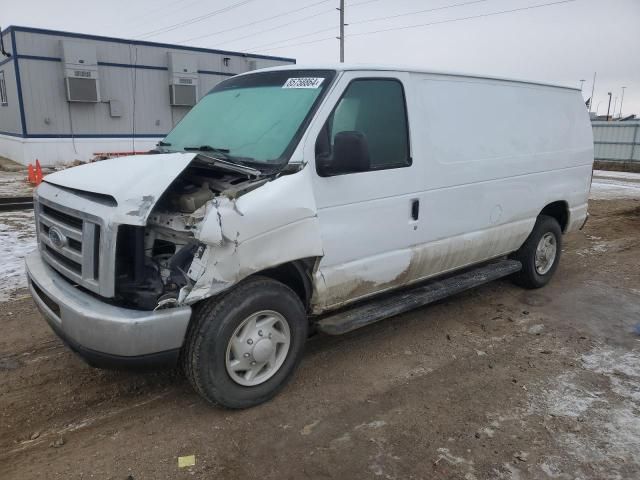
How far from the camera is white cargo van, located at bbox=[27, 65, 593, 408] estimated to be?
294cm

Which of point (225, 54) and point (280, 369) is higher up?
point (225, 54)

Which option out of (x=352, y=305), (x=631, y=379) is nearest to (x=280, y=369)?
(x=352, y=305)

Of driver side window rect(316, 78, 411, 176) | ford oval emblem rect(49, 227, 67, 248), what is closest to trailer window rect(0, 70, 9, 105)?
ford oval emblem rect(49, 227, 67, 248)

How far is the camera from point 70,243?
10.5 feet

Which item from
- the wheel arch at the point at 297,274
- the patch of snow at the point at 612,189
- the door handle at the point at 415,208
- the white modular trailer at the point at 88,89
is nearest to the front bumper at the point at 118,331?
the wheel arch at the point at 297,274

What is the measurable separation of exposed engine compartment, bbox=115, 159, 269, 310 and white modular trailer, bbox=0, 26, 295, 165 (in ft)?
45.2

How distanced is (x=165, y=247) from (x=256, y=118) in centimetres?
120

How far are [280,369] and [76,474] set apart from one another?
4.43ft

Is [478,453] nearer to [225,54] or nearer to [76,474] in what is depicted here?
[76,474]

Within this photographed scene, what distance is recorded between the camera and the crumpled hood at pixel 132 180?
2.83 meters

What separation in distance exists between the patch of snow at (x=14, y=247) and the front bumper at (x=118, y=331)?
2814 millimetres

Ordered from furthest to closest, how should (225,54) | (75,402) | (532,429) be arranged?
(225,54) < (75,402) < (532,429)

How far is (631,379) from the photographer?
12.8 ft

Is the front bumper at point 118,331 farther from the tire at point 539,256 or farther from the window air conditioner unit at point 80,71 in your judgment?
the window air conditioner unit at point 80,71
